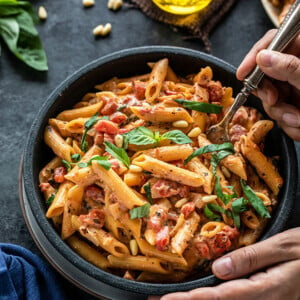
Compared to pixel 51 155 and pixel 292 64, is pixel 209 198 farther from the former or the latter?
pixel 51 155

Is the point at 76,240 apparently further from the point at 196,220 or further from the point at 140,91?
the point at 140,91

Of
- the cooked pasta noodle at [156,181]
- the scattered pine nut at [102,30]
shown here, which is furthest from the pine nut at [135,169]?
the scattered pine nut at [102,30]

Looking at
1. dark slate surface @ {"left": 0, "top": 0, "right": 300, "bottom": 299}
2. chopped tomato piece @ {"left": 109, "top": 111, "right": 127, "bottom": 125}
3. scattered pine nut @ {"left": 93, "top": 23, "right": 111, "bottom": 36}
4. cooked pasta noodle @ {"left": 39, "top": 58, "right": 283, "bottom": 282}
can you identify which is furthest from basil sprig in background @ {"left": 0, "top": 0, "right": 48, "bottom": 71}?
chopped tomato piece @ {"left": 109, "top": 111, "right": 127, "bottom": 125}

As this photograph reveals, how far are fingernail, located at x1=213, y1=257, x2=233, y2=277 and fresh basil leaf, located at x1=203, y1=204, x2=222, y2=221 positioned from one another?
0.60 feet

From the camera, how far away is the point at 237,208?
6.95 feet

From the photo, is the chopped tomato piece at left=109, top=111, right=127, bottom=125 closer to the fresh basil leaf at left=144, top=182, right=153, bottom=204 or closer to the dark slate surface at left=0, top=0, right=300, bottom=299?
the fresh basil leaf at left=144, top=182, right=153, bottom=204

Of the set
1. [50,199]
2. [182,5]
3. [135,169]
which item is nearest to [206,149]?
[135,169]

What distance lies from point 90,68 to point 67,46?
2.16 feet

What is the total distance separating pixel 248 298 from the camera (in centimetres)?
196

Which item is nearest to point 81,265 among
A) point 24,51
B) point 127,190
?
point 127,190

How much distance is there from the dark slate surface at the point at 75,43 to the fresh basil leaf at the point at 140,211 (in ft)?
2.98

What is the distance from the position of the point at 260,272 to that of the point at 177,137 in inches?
23.3

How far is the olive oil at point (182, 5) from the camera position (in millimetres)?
2996

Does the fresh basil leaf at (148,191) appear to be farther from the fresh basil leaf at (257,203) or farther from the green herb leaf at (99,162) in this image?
the fresh basil leaf at (257,203)
